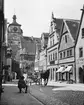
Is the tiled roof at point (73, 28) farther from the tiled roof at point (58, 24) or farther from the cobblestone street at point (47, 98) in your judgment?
the cobblestone street at point (47, 98)

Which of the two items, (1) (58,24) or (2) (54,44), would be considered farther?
(1) (58,24)

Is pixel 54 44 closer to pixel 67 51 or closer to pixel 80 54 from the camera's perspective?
pixel 67 51

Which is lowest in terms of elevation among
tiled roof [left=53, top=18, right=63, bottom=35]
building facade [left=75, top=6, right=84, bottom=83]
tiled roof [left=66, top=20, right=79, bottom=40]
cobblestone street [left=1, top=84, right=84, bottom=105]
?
cobblestone street [left=1, top=84, right=84, bottom=105]

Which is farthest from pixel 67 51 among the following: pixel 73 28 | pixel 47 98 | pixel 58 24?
pixel 47 98

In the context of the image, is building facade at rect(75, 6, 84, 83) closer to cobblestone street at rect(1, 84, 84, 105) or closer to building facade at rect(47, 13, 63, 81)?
building facade at rect(47, 13, 63, 81)

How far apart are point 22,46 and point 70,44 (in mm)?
59809

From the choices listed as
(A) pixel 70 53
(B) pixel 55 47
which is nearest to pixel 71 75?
(A) pixel 70 53

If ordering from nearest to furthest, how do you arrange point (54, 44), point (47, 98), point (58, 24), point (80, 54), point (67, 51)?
point (47, 98)
point (80, 54)
point (67, 51)
point (54, 44)
point (58, 24)

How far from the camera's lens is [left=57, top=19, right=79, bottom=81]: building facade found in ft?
117

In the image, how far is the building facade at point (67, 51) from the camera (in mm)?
35625

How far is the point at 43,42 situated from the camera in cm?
5647

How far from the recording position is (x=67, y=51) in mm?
38500

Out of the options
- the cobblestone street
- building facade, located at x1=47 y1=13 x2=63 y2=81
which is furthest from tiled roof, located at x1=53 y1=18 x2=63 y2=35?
the cobblestone street

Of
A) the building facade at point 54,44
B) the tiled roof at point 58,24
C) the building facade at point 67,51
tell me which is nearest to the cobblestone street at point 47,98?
the building facade at point 67,51
